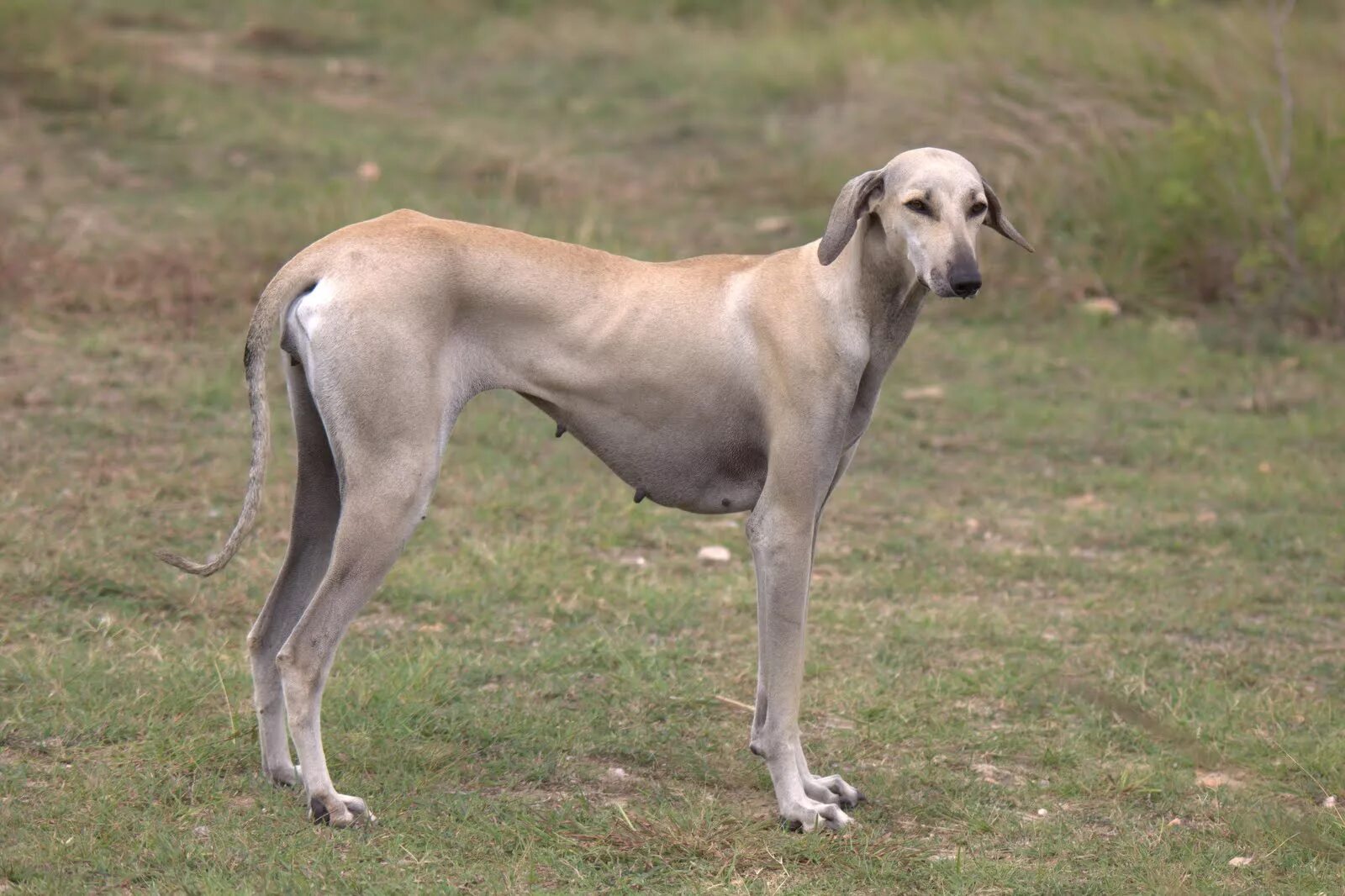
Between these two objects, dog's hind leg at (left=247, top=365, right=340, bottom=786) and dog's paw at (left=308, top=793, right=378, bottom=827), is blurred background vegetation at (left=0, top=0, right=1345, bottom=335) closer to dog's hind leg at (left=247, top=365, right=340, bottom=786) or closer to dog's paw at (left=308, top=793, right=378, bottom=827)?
dog's hind leg at (left=247, top=365, right=340, bottom=786)

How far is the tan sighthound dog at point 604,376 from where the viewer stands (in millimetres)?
4035

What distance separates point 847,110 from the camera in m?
12.6

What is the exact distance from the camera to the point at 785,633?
4.31m

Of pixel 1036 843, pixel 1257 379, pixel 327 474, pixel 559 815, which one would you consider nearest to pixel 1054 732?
pixel 1036 843

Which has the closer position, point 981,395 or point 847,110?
point 981,395

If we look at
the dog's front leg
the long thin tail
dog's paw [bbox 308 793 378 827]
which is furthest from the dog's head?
dog's paw [bbox 308 793 378 827]

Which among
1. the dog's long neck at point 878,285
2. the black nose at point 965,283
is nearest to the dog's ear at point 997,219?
the dog's long neck at point 878,285

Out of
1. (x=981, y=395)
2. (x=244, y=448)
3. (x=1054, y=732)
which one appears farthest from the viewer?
(x=981, y=395)

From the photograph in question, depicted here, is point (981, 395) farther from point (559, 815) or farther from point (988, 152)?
point (559, 815)

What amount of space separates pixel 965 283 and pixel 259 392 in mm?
1787

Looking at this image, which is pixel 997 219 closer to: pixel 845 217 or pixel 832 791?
pixel 845 217

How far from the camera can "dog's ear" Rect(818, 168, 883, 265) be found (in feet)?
13.6

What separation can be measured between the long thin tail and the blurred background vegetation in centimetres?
480

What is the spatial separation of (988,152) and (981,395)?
2.90 meters
